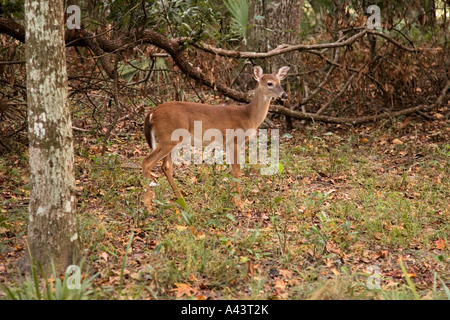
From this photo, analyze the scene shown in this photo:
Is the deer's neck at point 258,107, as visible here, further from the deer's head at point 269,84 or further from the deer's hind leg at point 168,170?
the deer's hind leg at point 168,170

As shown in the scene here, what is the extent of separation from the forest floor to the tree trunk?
0.26 metres

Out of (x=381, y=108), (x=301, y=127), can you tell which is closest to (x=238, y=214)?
(x=301, y=127)

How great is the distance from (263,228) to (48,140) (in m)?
2.36

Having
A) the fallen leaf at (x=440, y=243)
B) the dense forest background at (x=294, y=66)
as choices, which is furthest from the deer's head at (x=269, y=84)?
the fallen leaf at (x=440, y=243)

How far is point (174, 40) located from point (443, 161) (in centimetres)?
408

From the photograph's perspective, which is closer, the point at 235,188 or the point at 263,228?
the point at 263,228

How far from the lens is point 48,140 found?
4.06 meters

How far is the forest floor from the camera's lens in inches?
164

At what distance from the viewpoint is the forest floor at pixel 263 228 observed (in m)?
4.17

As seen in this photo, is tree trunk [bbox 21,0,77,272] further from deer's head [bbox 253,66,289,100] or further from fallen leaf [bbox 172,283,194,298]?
deer's head [bbox 253,66,289,100]

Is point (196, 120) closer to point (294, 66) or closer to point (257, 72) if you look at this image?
point (257, 72)

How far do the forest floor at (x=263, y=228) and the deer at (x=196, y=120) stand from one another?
0.20 meters

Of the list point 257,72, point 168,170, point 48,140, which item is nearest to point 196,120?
point 168,170

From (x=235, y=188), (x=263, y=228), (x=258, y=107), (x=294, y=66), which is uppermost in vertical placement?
(x=294, y=66)
